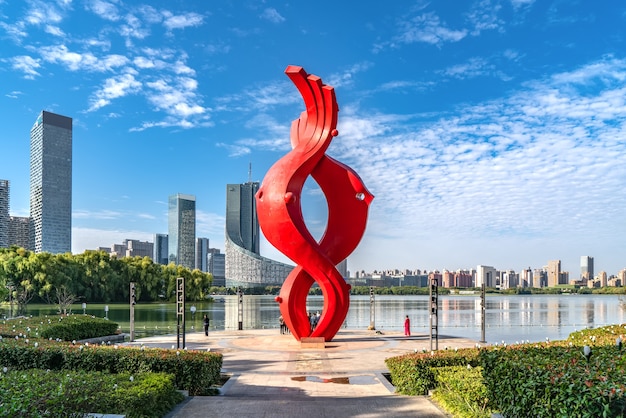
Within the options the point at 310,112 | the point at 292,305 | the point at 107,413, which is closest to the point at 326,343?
the point at 292,305

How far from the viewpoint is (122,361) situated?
9.58 metres

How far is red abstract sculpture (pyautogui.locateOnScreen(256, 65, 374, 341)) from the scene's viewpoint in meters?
16.5

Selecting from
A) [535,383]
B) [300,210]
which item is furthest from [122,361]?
[300,210]

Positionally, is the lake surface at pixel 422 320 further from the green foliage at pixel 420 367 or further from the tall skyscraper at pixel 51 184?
the tall skyscraper at pixel 51 184

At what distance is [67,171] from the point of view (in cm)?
15462

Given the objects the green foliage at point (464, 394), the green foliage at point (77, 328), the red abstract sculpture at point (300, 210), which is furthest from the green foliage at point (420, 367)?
the green foliage at point (77, 328)

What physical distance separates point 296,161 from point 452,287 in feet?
419

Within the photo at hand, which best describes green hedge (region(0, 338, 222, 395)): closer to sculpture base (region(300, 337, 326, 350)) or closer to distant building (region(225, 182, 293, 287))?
sculpture base (region(300, 337, 326, 350))

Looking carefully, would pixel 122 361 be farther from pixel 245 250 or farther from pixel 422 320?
pixel 245 250

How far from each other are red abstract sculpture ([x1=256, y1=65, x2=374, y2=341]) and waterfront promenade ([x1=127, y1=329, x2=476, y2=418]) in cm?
146

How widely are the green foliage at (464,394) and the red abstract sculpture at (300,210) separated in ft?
27.5

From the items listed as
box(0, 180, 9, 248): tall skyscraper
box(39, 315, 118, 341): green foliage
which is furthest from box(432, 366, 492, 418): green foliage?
box(0, 180, 9, 248): tall skyscraper

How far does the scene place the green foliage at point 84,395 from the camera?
17.3ft

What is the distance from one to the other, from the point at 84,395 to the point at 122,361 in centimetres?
363
